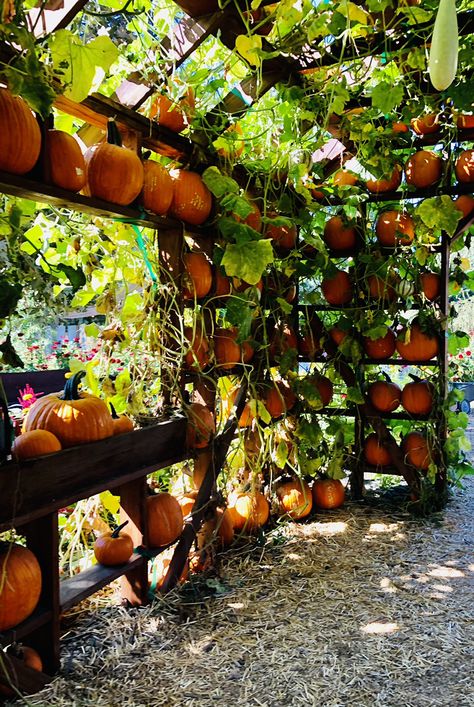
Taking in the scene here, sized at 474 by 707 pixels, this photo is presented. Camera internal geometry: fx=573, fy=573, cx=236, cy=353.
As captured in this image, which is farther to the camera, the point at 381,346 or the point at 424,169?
the point at 381,346

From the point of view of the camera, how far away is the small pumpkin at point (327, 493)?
131 inches

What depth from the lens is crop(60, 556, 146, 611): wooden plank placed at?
5.81 ft

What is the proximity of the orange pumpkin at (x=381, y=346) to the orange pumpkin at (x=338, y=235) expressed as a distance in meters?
0.56

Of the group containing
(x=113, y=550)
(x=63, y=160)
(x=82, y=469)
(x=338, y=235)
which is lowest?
(x=113, y=550)

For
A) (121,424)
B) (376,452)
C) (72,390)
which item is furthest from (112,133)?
(376,452)

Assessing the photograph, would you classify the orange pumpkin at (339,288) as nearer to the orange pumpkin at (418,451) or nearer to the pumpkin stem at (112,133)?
the orange pumpkin at (418,451)

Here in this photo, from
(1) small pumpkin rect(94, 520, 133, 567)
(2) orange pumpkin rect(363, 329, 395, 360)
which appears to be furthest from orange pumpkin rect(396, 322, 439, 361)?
(1) small pumpkin rect(94, 520, 133, 567)

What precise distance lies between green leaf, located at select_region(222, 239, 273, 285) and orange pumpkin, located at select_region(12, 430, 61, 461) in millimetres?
967

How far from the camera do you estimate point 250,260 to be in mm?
2248

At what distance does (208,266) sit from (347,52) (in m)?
1.18

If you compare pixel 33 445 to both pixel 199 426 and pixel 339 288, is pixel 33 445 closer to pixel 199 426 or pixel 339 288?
pixel 199 426

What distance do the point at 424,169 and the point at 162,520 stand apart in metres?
2.40

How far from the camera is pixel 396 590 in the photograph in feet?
7.89

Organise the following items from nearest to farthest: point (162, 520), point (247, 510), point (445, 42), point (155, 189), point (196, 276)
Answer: point (445, 42), point (155, 189), point (162, 520), point (196, 276), point (247, 510)
